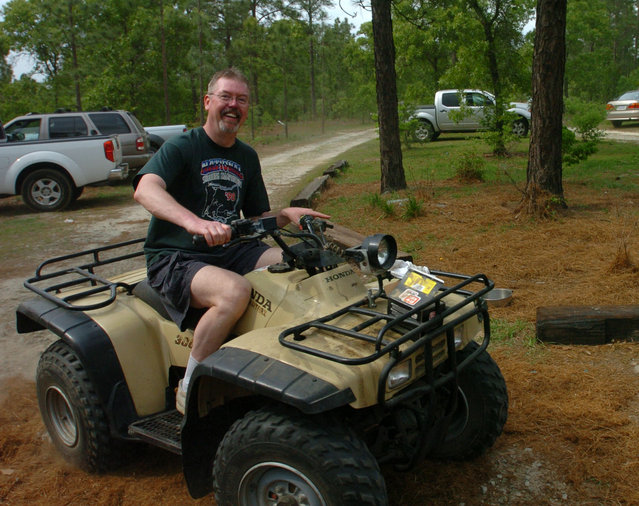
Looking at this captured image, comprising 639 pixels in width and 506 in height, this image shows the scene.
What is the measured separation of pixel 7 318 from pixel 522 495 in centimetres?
482

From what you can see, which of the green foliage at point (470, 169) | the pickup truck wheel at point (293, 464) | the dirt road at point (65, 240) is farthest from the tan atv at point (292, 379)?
the green foliage at point (470, 169)

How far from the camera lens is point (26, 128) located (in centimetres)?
1213

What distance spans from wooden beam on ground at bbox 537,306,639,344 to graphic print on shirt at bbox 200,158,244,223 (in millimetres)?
2450

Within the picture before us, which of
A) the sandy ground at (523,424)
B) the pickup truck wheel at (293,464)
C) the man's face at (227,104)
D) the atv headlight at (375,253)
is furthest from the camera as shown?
the man's face at (227,104)

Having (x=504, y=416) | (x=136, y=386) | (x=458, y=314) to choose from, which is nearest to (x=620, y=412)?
(x=504, y=416)

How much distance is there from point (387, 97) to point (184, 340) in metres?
8.79

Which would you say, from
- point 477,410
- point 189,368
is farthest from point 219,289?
point 477,410

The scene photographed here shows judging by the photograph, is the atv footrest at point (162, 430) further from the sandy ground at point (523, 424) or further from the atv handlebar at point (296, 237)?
the atv handlebar at point (296, 237)

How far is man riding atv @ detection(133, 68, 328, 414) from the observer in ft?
9.13

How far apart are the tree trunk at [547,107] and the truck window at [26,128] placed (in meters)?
9.28

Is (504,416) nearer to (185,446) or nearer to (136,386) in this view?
(185,446)

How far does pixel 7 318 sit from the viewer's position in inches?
223

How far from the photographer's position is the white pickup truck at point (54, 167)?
11.0 meters

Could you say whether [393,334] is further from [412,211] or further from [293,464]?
[412,211]
